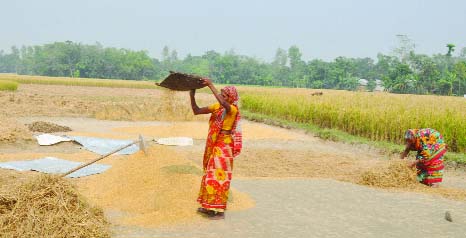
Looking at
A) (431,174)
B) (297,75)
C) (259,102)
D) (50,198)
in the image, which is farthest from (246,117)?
(297,75)

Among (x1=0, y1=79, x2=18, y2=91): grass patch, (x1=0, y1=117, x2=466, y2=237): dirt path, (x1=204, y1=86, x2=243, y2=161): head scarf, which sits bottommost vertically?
(x1=0, y1=117, x2=466, y2=237): dirt path

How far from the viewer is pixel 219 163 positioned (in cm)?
519

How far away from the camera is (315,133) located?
47.6ft

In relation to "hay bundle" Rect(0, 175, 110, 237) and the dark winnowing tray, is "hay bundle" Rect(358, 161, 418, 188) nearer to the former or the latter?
the dark winnowing tray

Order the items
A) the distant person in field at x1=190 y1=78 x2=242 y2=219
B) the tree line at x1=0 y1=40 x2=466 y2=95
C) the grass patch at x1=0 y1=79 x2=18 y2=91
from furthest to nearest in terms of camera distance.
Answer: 1. the tree line at x1=0 y1=40 x2=466 y2=95
2. the grass patch at x1=0 y1=79 x2=18 y2=91
3. the distant person in field at x1=190 y1=78 x2=242 y2=219

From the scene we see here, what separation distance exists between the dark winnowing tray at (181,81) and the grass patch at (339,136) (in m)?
6.75

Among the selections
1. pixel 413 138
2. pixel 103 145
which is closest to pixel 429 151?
pixel 413 138

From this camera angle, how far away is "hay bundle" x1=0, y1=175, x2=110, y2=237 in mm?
4027

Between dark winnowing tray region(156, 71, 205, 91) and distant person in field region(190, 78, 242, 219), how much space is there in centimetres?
31

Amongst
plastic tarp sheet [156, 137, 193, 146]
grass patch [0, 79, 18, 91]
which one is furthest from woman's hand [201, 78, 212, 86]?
grass patch [0, 79, 18, 91]

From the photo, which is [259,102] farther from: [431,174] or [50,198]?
[50,198]

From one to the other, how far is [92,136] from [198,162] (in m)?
3.57

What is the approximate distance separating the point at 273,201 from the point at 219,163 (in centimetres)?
143

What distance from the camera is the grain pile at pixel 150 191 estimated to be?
5.16 m
